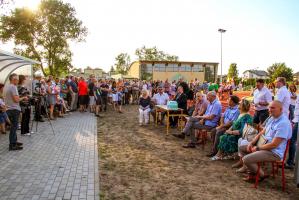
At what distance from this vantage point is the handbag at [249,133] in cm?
604

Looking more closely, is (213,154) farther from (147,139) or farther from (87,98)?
(87,98)

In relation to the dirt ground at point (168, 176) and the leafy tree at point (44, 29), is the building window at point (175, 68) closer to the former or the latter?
the leafy tree at point (44, 29)

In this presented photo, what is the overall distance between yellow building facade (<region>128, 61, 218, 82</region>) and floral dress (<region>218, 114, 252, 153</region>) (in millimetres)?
42193

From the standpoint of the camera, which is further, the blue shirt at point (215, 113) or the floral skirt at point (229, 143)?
the blue shirt at point (215, 113)

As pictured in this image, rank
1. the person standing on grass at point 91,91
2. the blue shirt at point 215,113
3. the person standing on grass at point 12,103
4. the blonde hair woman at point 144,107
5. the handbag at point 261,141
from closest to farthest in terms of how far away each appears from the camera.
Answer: the handbag at point 261,141, the person standing on grass at point 12,103, the blue shirt at point 215,113, the blonde hair woman at point 144,107, the person standing on grass at point 91,91

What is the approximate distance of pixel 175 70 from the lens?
52.3m

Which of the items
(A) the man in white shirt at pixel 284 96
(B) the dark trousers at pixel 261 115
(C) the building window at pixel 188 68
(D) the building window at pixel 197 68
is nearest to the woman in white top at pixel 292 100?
(B) the dark trousers at pixel 261 115

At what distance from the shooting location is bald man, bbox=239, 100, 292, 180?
5.09m

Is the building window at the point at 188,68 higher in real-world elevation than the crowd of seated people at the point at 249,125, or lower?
higher

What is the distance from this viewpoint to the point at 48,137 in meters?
A: 9.14

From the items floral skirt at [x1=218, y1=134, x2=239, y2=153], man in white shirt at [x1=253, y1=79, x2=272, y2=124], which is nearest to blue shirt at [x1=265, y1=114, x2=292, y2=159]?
floral skirt at [x1=218, y1=134, x2=239, y2=153]

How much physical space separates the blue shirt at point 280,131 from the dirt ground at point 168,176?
2.50 ft

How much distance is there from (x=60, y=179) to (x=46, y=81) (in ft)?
29.1

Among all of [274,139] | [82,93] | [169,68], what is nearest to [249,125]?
[274,139]
